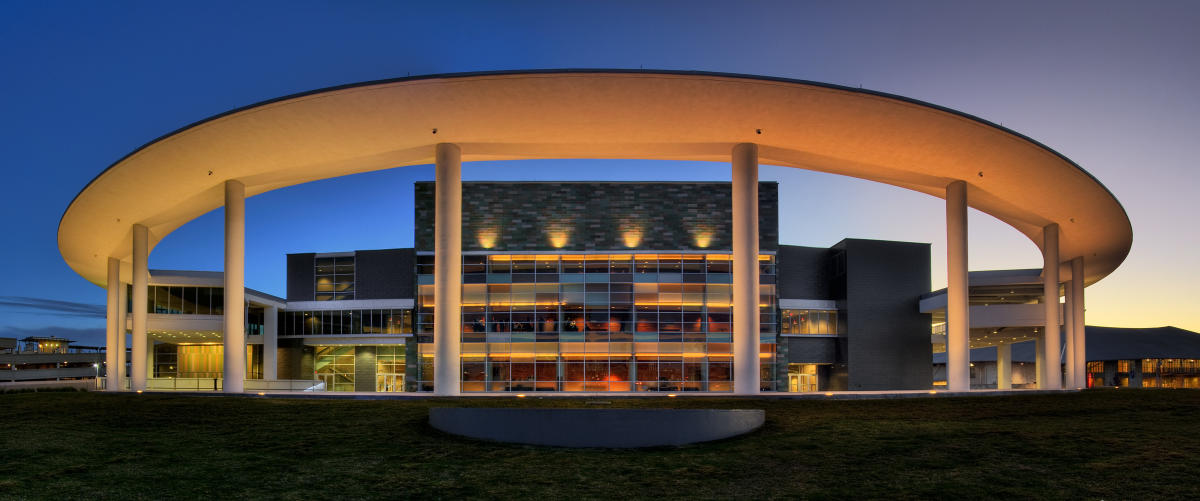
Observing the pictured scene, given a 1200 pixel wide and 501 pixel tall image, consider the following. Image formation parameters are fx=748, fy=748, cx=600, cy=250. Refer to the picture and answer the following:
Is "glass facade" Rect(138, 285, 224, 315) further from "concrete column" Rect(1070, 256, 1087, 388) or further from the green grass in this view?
"concrete column" Rect(1070, 256, 1087, 388)

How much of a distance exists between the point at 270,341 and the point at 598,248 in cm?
1757

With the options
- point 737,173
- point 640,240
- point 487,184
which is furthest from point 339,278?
point 737,173

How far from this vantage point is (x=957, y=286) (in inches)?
1009

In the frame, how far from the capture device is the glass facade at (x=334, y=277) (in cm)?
3853

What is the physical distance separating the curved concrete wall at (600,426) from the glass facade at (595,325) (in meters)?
19.6

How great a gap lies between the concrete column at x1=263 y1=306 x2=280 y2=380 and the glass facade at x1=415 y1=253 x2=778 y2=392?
11.5 metres

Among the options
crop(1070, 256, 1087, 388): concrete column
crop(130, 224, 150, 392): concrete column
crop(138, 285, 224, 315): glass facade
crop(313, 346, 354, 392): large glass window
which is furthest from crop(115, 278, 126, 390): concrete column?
crop(1070, 256, 1087, 388): concrete column

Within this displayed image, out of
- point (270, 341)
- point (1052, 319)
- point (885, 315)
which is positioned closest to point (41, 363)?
point (270, 341)

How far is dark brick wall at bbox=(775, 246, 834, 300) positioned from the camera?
122 ft

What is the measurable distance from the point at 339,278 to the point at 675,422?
1193 inches

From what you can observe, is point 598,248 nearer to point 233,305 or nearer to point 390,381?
point 390,381

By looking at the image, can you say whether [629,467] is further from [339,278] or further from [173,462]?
[339,278]

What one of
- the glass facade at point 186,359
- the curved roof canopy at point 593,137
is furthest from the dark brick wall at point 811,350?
the glass facade at point 186,359

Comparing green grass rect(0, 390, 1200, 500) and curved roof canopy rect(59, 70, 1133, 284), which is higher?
curved roof canopy rect(59, 70, 1133, 284)
